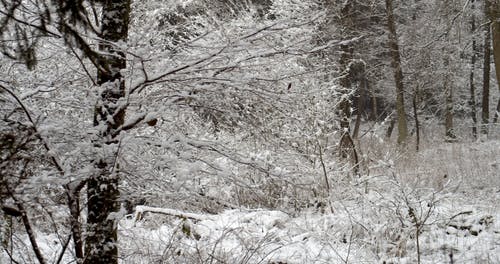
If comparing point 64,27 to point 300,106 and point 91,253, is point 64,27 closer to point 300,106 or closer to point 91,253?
point 91,253

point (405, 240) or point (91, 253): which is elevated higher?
point (91, 253)

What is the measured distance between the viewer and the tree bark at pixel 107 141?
12.3ft

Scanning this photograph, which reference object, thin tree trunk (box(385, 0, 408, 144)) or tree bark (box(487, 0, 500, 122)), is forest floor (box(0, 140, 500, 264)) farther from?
thin tree trunk (box(385, 0, 408, 144))

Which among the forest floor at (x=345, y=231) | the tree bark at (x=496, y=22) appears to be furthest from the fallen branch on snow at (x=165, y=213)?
the tree bark at (x=496, y=22)

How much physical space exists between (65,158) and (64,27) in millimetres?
1260

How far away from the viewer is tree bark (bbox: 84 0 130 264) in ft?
12.3

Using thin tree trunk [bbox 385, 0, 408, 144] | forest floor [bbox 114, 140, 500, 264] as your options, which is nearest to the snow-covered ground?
forest floor [bbox 114, 140, 500, 264]

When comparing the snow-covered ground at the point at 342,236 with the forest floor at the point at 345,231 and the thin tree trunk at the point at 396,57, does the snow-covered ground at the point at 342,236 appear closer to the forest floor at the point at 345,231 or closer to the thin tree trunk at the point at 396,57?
the forest floor at the point at 345,231

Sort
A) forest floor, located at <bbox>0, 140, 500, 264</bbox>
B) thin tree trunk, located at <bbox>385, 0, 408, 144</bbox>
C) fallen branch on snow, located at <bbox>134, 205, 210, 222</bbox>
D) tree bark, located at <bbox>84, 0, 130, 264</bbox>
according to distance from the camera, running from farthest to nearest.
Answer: thin tree trunk, located at <bbox>385, 0, 408, 144</bbox>, fallen branch on snow, located at <bbox>134, 205, 210, 222</bbox>, forest floor, located at <bbox>0, 140, 500, 264</bbox>, tree bark, located at <bbox>84, 0, 130, 264</bbox>

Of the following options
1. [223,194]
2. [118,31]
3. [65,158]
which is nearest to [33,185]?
[65,158]

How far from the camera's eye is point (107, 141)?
3.79 metres

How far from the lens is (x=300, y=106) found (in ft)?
14.7

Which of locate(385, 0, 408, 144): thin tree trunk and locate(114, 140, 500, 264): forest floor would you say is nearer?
locate(114, 140, 500, 264): forest floor

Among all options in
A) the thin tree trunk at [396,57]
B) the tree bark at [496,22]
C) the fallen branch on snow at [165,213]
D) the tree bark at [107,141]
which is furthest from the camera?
the thin tree trunk at [396,57]
